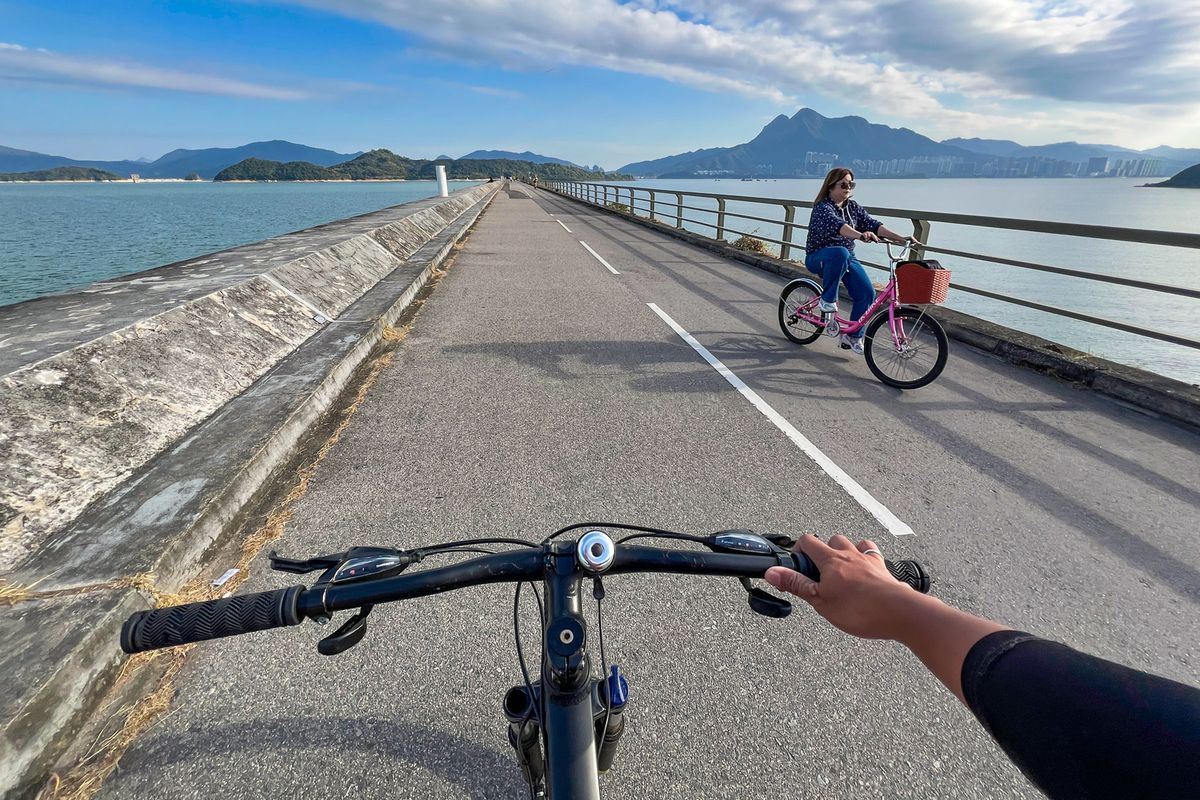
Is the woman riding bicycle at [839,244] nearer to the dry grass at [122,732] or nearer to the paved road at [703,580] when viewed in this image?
the paved road at [703,580]

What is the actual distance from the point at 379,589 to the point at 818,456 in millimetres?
3244

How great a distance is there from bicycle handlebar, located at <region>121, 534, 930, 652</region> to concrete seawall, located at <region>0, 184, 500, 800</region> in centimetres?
108

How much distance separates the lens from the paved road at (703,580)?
1.73 m

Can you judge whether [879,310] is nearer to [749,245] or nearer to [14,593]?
[14,593]

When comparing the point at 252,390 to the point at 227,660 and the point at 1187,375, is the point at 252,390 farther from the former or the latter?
the point at 1187,375

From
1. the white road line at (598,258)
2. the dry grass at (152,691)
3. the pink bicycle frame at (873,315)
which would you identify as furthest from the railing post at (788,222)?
the dry grass at (152,691)

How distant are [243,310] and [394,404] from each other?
1700mm

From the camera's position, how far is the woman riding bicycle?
564cm

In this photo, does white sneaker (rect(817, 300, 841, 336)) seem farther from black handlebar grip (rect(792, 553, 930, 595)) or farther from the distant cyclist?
the distant cyclist

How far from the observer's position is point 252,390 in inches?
154

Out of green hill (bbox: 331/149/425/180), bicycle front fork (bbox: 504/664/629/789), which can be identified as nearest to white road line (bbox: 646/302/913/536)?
bicycle front fork (bbox: 504/664/629/789)

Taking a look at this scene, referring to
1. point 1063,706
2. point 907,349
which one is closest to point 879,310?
point 907,349

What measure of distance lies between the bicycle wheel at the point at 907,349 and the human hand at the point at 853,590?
444 centimetres

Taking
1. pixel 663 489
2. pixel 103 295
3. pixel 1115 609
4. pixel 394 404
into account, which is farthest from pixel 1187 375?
pixel 103 295
